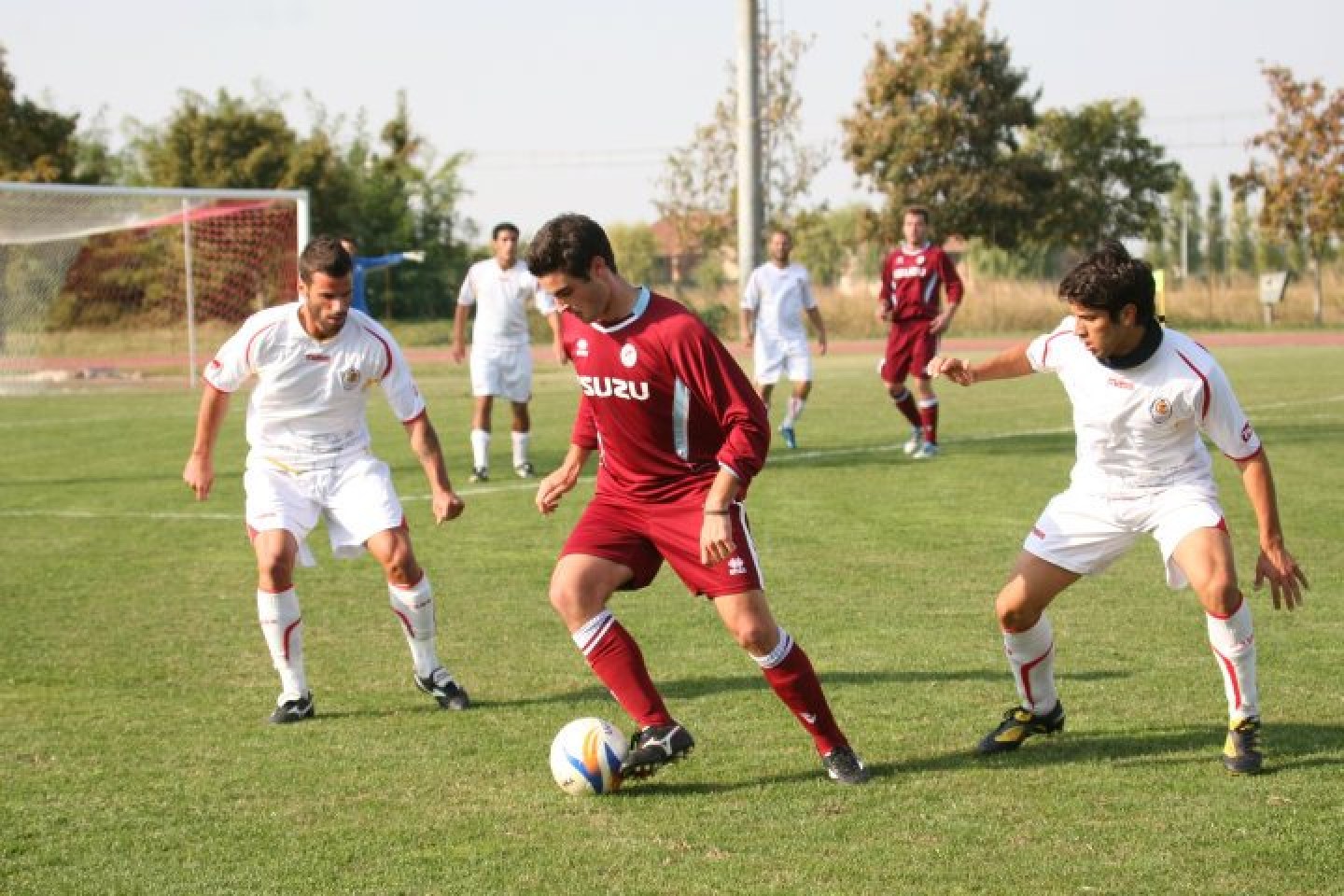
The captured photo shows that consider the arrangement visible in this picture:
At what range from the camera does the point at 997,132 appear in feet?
171

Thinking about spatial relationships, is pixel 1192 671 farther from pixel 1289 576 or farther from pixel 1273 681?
pixel 1289 576

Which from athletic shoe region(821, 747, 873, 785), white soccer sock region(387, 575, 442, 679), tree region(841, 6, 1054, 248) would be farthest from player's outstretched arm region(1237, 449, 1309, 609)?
tree region(841, 6, 1054, 248)

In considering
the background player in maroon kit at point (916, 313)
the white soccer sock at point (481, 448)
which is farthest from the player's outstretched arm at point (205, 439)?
the background player in maroon kit at point (916, 313)

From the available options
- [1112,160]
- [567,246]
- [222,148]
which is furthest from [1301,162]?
[567,246]

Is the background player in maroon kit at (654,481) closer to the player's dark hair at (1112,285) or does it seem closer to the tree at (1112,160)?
the player's dark hair at (1112,285)

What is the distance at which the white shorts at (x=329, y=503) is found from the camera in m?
6.95

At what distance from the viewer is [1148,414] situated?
18.6 ft

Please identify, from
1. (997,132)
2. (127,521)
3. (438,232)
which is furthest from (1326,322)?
(127,521)

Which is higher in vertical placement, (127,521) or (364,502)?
(364,502)

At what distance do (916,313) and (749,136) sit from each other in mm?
4950

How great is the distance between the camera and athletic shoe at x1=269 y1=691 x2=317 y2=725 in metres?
6.68

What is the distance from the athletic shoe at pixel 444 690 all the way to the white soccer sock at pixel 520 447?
827 cm

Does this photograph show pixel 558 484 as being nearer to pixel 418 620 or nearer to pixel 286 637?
pixel 418 620

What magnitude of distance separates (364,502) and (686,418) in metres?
1.97
